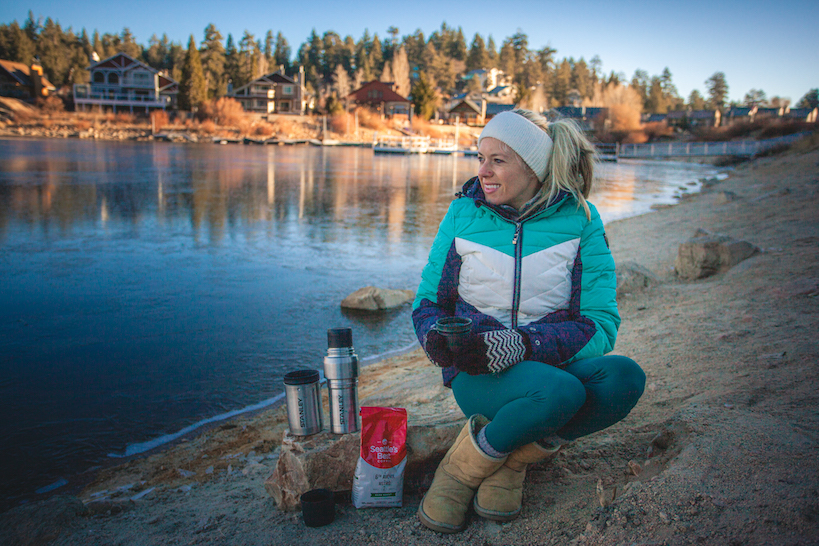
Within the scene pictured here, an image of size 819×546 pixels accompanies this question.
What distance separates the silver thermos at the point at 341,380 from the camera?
259 cm

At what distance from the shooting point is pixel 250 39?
8900 centimetres

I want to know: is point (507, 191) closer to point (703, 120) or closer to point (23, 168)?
point (23, 168)

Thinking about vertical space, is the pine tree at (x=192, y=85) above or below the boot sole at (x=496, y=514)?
above

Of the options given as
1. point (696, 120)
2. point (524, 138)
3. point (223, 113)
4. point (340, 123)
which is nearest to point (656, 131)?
point (696, 120)

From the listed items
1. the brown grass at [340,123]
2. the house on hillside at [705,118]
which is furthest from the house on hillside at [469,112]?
the house on hillside at [705,118]

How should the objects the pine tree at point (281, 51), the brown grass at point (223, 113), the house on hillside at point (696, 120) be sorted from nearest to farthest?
the brown grass at point (223, 113), the house on hillside at point (696, 120), the pine tree at point (281, 51)

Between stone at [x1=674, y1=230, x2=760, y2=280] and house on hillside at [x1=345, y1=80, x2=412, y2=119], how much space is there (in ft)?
230

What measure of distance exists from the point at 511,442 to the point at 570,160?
52.2 inches

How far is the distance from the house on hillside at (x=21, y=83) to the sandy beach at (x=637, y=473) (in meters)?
77.5

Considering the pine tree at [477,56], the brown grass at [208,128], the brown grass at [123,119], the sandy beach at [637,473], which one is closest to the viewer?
the sandy beach at [637,473]

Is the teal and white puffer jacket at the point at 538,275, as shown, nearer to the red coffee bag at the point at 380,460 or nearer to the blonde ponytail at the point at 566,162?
the blonde ponytail at the point at 566,162

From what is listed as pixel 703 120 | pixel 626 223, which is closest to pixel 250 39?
pixel 703 120

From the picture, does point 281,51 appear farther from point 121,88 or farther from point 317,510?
point 317,510

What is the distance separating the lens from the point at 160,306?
6.47 m
